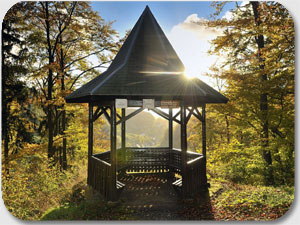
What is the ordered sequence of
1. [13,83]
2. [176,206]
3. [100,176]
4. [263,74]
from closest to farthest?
[176,206] < [100,176] < [13,83] < [263,74]

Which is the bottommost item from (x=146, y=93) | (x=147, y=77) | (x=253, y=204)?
(x=253, y=204)

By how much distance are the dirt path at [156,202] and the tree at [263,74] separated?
3971mm

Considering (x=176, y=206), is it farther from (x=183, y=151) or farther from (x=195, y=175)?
(x=183, y=151)

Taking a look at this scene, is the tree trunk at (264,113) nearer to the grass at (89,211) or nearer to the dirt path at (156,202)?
the dirt path at (156,202)

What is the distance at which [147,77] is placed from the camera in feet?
19.9

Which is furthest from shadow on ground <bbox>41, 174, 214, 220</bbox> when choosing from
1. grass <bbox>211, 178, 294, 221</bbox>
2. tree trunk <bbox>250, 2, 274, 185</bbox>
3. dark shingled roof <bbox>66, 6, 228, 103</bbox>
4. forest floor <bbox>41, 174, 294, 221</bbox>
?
tree trunk <bbox>250, 2, 274, 185</bbox>

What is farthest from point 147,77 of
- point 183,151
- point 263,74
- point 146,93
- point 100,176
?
point 263,74

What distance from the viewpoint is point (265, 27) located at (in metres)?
6.81

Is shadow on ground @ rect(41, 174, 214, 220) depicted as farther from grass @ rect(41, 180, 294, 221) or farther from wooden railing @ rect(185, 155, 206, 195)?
wooden railing @ rect(185, 155, 206, 195)

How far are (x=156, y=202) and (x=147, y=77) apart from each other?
381cm

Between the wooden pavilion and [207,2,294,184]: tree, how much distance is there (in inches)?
77.3

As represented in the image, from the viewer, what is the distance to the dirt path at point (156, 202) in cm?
540

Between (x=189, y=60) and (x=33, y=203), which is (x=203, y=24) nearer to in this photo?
(x=189, y=60)

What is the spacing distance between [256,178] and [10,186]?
953 centimetres
